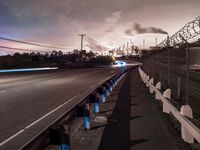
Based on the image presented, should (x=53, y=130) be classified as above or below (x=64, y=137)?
above

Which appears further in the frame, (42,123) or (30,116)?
(30,116)

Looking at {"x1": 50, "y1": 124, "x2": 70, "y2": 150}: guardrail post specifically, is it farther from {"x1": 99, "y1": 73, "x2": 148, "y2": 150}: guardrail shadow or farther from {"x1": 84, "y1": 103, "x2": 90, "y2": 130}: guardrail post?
{"x1": 84, "y1": 103, "x2": 90, "y2": 130}: guardrail post

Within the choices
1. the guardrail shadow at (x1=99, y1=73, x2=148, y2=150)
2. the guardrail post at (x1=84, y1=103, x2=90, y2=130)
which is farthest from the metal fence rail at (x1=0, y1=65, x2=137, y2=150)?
the guardrail shadow at (x1=99, y1=73, x2=148, y2=150)

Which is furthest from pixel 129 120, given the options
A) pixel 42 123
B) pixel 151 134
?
pixel 42 123

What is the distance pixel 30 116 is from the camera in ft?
33.4

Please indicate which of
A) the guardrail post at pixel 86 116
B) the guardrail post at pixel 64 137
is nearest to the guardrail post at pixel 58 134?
the guardrail post at pixel 64 137

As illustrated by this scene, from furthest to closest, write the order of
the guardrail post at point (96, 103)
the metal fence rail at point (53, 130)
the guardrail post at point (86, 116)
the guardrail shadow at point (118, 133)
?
the guardrail post at point (96, 103), the guardrail post at point (86, 116), the guardrail shadow at point (118, 133), the metal fence rail at point (53, 130)

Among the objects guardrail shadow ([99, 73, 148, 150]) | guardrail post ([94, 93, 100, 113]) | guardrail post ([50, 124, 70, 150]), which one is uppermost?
guardrail post ([50, 124, 70, 150])

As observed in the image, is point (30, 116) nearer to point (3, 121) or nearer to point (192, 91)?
point (3, 121)

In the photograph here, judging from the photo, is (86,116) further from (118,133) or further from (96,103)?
(96,103)

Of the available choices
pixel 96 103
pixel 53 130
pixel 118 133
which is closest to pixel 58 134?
pixel 53 130

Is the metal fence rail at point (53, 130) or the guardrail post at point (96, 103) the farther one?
the guardrail post at point (96, 103)

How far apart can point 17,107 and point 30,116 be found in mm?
2208

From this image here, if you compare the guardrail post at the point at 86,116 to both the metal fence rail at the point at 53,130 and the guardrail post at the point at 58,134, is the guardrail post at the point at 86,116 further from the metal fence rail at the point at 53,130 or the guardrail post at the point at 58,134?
the guardrail post at the point at 58,134
